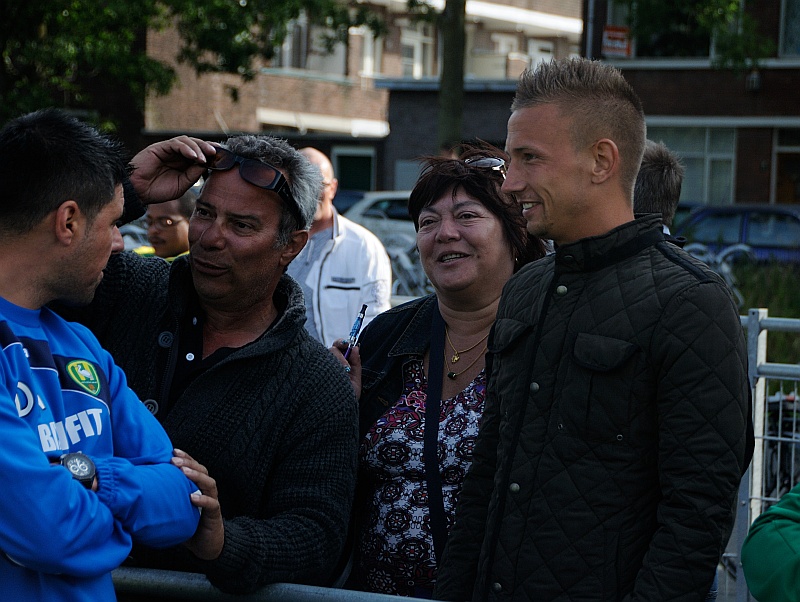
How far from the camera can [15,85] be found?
21.8 metres

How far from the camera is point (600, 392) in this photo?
2.37 m

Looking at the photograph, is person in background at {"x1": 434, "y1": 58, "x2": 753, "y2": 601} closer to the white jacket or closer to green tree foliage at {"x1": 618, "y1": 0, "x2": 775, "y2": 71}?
the white jacket

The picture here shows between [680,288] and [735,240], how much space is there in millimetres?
15657

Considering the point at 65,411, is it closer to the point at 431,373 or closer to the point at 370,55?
the point at 431,373

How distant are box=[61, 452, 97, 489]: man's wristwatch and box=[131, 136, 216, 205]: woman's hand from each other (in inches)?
54.2

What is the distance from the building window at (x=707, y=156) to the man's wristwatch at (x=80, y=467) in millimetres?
25321

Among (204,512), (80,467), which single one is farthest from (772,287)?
(80,467)

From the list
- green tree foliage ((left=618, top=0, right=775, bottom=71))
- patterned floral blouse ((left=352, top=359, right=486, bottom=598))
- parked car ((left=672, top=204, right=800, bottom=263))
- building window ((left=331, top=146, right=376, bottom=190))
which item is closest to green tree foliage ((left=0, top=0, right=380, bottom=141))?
green tree foliage ((left=618, top=0, right=775, bottom=71))

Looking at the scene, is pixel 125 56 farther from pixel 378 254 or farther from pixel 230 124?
pixel 378 254

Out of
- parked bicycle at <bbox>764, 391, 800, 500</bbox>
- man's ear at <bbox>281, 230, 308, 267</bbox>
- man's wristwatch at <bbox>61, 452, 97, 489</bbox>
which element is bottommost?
parked bicycle at <bbox>764, 391, 800, 500</bbox>

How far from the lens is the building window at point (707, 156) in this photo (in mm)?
26312

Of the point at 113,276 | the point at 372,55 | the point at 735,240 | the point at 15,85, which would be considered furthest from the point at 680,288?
the point at 372,55

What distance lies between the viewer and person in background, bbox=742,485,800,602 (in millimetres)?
2102

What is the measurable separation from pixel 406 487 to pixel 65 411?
4.24 ft
